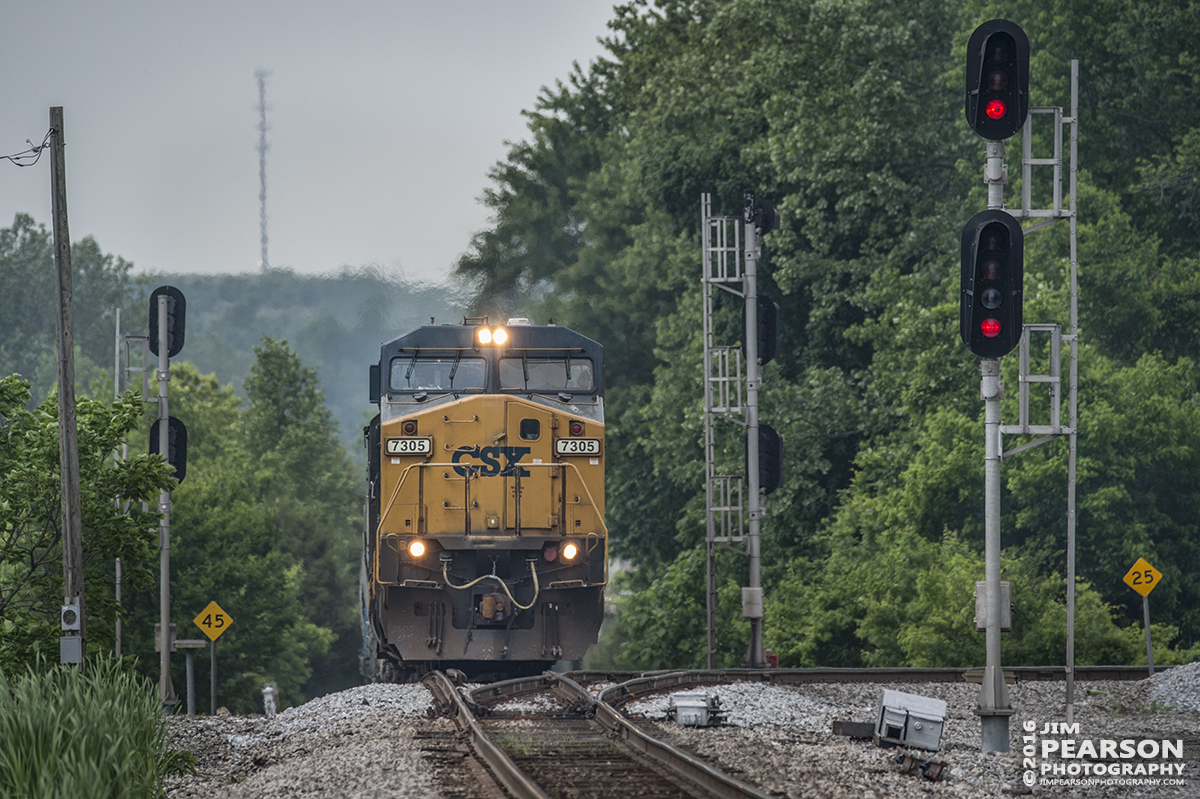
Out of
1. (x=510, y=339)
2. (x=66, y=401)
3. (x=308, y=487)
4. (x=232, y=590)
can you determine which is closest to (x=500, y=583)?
(x=510, y=339)

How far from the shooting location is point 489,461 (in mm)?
19562

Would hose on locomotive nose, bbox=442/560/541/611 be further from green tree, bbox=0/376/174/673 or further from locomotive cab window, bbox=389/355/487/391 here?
green tree, bbox=0/376/174/673

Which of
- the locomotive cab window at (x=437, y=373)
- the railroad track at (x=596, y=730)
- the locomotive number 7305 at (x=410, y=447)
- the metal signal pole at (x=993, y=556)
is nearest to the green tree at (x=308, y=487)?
the locomotive cab window at (x=437, y=373)

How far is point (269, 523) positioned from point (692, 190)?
21462 mm

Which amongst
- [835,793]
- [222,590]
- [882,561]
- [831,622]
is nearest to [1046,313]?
[882,561]

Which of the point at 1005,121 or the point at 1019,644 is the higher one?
the point at 1005,121

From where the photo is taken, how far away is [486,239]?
61.2m

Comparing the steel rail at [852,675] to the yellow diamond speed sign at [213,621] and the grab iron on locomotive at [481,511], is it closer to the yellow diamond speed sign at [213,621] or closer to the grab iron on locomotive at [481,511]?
the grab iron on locomotive at [481,511]

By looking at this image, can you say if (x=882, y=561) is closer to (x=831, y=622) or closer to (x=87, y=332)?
(x=831, y=622)

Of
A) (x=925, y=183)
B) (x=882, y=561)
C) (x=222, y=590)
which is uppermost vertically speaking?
(x=925, y=183)

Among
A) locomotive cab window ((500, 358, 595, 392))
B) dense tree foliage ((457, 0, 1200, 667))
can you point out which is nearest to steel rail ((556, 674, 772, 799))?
locomotive cab window ((500, 358, 595, 392))

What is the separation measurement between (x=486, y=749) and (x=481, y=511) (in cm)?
722

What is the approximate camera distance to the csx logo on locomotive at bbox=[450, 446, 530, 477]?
19.6 meters

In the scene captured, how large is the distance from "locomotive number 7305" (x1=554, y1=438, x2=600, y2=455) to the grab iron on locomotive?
0.01 m
